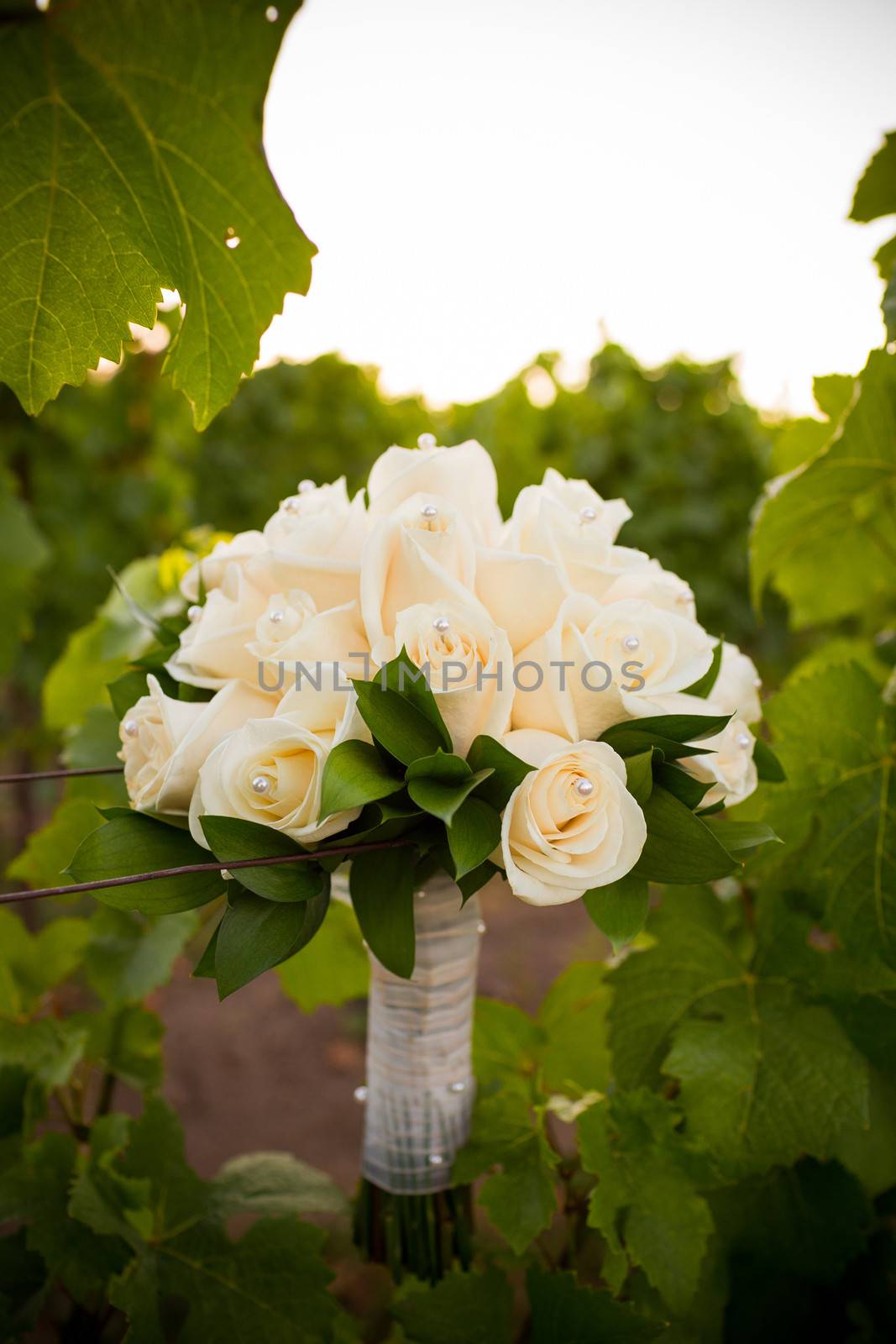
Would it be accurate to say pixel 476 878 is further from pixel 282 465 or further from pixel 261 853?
pixel 282 465

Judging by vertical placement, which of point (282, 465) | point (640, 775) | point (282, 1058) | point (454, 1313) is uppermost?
point (282, 465)

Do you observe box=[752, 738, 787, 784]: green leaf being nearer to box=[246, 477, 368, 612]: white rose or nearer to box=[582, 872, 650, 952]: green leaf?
box=[582, 872, 650, 952]: green leaf

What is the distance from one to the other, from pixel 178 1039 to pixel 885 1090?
260 cm

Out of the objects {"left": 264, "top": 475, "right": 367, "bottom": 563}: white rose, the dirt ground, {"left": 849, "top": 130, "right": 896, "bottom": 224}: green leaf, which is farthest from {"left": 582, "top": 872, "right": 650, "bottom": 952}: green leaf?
the dirt ground

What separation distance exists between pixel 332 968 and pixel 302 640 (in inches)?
25.4

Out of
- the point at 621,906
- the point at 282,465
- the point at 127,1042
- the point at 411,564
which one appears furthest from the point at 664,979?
the point at 282,465

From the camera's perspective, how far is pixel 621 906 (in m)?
0.69

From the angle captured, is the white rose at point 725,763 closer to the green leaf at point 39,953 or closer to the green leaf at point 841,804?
the green leaf at point 841,804

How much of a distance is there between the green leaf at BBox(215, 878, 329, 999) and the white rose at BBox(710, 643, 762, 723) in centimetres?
40

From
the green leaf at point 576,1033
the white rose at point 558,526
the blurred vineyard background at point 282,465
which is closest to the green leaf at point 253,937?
the white rose at point 558,526

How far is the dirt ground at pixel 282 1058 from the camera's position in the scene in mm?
2586

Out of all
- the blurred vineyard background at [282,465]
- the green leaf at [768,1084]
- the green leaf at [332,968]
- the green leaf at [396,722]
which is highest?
the blurred vineyard background at [282,465]

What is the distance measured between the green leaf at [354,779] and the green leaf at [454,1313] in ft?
1.72

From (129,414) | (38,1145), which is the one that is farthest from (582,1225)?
(129,414)
